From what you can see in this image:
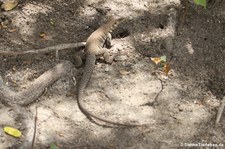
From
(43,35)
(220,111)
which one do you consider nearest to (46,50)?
(43,35)

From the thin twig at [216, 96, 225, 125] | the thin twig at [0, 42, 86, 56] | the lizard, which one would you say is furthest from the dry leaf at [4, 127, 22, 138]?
the thin twig at [216, 96, 225, 125]

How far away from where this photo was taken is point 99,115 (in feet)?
18.6

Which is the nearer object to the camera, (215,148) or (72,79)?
(215,148)

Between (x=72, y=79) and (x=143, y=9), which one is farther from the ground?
(x=143, y=9)

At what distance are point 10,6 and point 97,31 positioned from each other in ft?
5.00

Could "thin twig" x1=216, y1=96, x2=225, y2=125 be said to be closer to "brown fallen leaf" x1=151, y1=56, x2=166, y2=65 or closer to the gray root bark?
"brown fallen leaf" x1=151, y1=56, x2=166, y2=65

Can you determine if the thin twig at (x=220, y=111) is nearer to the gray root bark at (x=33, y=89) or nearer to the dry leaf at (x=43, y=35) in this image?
the gray root bark at (x=33, y=89)

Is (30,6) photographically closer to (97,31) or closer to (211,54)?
(97,31)

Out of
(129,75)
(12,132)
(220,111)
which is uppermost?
(220,111)

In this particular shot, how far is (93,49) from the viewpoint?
21.2 feet

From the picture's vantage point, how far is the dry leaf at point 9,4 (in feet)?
23.0

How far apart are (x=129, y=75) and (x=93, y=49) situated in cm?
69

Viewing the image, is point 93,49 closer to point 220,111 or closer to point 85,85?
point 85,85

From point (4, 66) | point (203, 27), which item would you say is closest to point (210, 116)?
point (203, 27)
